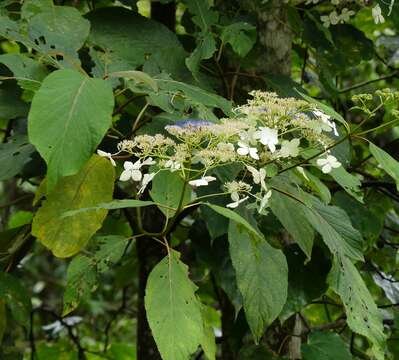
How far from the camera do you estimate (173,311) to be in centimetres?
104

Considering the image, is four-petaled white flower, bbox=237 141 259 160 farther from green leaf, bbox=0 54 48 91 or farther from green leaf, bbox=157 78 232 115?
green leaf, bbox=0 54 48 91

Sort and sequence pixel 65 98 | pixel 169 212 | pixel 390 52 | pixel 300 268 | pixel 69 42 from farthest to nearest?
pixel 390 52
pixel 300 268
pixel 69 42
pixel 169 212
pixel 65 98

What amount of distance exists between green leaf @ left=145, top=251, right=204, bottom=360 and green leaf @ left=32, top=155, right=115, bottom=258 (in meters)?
0.18

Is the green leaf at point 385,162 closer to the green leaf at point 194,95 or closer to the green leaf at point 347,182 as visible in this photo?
the green leaf at point 347,182

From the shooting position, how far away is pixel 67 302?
4.01ft

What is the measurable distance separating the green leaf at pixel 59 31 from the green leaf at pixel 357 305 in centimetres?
61

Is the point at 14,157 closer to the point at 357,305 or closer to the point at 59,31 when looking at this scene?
the point at 59,31

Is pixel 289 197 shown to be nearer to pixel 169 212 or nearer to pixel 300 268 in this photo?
pixel 169 212

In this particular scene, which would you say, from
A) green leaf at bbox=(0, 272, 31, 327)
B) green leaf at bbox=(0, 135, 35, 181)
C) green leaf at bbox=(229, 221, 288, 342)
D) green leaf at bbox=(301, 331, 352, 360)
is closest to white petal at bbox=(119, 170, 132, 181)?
green leaf at bbox=(229, 221, 288, 342)

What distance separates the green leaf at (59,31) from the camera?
1.28 m

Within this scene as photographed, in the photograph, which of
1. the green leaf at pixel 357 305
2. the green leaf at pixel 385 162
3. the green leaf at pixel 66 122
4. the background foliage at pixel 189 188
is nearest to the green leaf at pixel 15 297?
the background foliage at pixel 189 188

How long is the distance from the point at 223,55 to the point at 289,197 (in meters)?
0.60

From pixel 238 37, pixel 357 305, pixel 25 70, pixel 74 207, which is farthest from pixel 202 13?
pixel 357 305

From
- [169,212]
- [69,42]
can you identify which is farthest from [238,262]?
[69,42]
